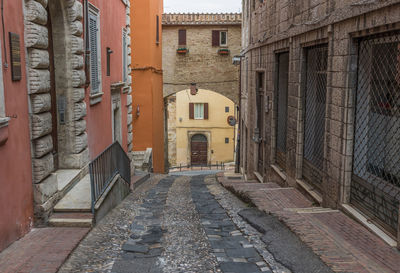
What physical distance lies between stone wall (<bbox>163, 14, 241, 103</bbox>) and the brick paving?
17.9 meters

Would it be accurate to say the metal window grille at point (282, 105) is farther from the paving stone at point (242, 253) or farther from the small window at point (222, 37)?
the small window at point (222, 37)

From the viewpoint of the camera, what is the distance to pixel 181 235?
238 inches

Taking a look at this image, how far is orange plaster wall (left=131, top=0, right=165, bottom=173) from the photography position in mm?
19984

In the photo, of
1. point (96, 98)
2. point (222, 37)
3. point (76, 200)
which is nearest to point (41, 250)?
point (76, 200)

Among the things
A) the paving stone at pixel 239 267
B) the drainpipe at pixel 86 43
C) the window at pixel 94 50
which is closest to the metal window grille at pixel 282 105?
the window at pixel 94 50

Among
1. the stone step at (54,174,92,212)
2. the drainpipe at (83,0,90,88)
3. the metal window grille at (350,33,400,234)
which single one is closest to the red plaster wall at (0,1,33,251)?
the stone step at (54,174,92,212)

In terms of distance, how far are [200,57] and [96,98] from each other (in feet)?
47.6

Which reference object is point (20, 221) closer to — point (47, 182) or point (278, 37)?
point (47, 182)

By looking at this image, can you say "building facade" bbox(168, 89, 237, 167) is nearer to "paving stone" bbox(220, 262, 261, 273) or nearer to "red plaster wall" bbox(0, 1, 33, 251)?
→ "red plaster wall" bbox(0, 1, 33, 251)

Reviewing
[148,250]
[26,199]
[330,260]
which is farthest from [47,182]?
[330,260]

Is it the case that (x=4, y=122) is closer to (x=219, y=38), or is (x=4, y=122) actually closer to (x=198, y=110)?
(x=219, y=38)

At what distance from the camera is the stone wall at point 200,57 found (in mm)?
23203

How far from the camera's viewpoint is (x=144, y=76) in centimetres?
2048

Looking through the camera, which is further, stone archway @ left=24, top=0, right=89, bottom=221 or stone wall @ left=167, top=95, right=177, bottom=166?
stone wall @ left=167, top=95, right=177, bottom=166
